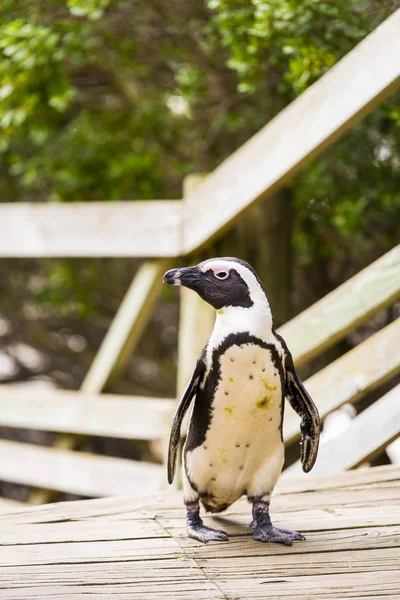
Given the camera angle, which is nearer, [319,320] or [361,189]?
[319,320]

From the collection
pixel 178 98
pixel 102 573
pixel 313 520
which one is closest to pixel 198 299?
pixel 313 520

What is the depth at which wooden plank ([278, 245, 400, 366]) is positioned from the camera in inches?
93.0

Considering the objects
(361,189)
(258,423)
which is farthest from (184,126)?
(258,423)

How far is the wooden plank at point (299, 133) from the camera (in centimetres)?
222

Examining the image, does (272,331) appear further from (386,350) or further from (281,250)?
(281,250)

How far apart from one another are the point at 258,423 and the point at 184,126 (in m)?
2.57

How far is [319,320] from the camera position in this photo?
2438mm

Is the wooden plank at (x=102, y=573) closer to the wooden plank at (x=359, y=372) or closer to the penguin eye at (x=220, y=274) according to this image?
the penguin eye at (x=220, y=274)

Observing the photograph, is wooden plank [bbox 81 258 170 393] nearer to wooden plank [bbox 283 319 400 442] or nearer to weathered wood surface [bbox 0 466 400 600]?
wooden plank [bbox 283 319 400 442]

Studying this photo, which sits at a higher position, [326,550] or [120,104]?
[326,550]

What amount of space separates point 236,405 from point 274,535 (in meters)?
0.30

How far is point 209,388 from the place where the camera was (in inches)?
65.8

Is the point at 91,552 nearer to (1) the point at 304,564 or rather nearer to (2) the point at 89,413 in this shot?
(1) the point at 304,564

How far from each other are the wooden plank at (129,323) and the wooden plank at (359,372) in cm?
67
